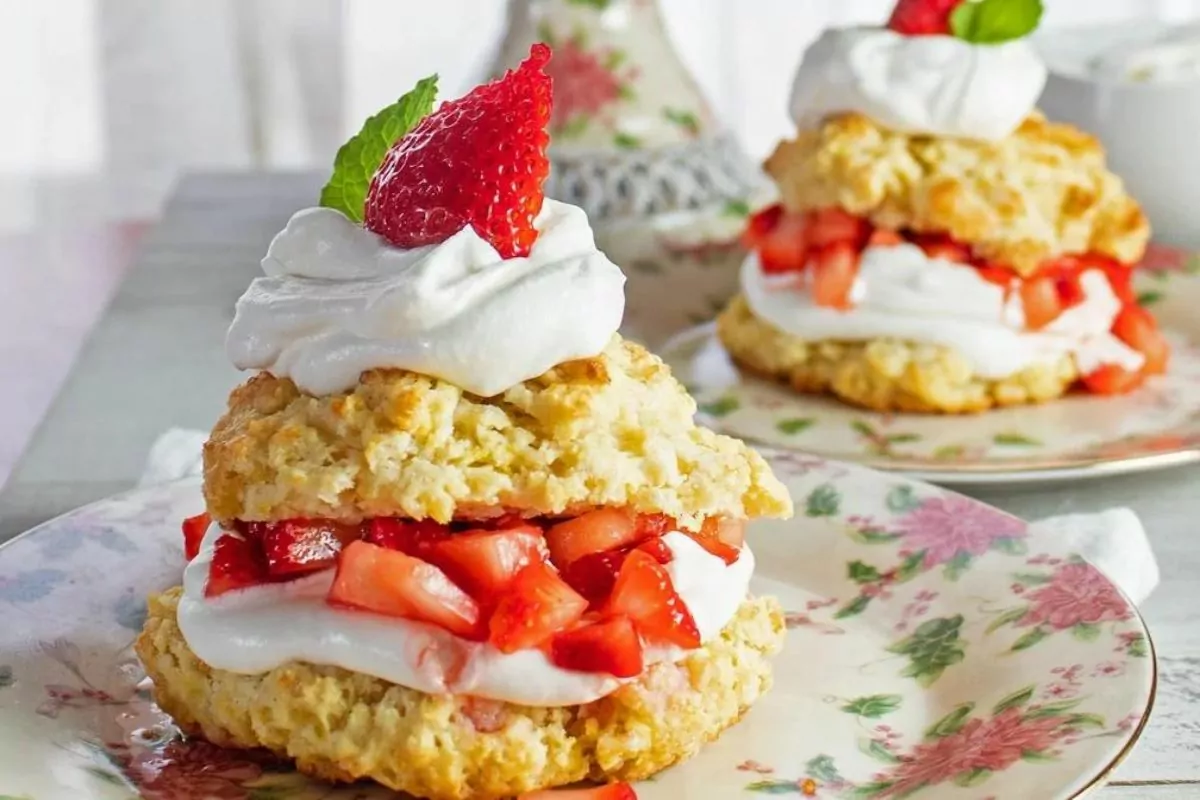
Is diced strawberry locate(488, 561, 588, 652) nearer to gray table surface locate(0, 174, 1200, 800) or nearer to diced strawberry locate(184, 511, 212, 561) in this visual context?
diced strawberry locate(184, 511, 212, 561)

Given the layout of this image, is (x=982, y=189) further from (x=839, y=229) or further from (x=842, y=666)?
(x=842, y=666)

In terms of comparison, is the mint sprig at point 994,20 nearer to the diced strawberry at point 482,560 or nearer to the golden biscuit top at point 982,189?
the golden biscuit top at point 982,189

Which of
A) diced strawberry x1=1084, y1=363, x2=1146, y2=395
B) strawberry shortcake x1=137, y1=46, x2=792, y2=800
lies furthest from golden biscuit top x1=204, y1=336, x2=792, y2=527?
diced strawberry x1=1084, y1=363, x2=1146, y2=395

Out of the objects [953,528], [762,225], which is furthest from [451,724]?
[762,225]

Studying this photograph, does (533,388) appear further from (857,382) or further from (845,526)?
(857,382)

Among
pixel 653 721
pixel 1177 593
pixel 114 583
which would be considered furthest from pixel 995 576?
pixel 114 583

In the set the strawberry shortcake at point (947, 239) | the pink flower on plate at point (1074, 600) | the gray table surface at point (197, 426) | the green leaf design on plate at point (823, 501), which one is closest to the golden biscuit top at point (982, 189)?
the strawberry shortcake at point (947, 239)
